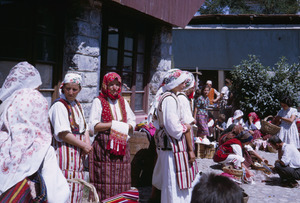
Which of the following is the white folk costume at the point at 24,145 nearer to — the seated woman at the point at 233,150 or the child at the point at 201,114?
the seated woman at the point at 233,150

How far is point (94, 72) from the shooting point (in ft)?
17.5

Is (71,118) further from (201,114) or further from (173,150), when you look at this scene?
(201,114)

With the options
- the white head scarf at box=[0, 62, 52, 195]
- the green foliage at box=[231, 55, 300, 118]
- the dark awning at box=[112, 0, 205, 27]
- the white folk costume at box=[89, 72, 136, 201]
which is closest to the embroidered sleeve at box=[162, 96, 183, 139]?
the white folk costume at box=[89, 72, 136, 201]

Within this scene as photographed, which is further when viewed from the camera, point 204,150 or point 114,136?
point 204,150

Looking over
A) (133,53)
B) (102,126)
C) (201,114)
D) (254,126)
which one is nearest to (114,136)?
(102,126)

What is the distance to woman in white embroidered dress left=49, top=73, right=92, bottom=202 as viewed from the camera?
3.09 metres

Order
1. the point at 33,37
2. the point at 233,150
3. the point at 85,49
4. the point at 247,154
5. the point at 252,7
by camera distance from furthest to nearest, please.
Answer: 1. the point at 252,7
2. the point at 247,154
3. the point at 233,150
4. the point at 85,49
5. the point at 33,37

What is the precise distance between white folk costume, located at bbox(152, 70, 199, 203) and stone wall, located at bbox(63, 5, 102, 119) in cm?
191

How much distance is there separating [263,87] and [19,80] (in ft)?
33.2

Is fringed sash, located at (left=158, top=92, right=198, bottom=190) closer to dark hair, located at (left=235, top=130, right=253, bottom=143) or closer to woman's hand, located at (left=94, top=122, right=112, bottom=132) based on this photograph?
woman's hand, located at (left=94, top=122, right=112, bottom=132)

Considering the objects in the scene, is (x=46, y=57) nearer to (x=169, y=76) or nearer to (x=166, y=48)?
(x=169, y=76)

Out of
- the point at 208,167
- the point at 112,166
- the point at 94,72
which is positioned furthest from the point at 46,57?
the point at 208,167

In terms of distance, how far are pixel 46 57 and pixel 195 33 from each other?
524 inches

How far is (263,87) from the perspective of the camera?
437 inches
